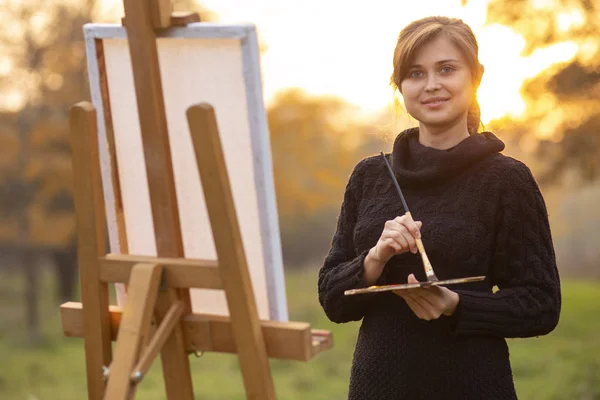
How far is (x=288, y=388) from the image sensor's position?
10.5 metres

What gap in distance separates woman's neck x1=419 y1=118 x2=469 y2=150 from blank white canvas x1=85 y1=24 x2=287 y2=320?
1.29 feet

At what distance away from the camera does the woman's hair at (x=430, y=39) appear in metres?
1.97

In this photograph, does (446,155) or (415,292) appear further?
(446,155)

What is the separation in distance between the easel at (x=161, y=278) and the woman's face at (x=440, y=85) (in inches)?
18.9

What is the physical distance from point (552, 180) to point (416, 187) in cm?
635

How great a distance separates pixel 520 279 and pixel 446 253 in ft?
0.57

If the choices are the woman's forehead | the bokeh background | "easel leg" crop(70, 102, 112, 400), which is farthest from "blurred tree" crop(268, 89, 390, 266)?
the woman's forehead

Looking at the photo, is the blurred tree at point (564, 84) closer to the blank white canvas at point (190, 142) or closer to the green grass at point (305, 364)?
the green grass at point (305, 364)

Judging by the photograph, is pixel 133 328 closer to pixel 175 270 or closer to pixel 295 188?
pixel 175 270

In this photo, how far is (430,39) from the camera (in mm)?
1982

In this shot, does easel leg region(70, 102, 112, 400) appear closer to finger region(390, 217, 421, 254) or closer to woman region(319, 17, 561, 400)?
woman region(319, 17, 561, 400)

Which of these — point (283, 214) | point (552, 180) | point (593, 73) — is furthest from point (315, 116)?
point (593, 73)

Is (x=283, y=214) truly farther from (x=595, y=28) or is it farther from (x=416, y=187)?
(x=416, y=187)

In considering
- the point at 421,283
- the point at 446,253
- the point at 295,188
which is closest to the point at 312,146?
the point at 295,188
